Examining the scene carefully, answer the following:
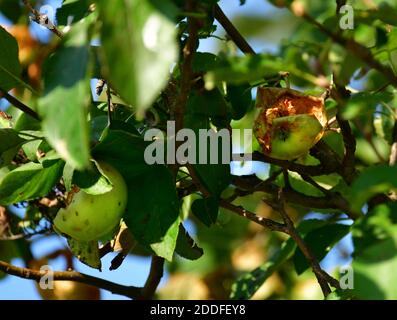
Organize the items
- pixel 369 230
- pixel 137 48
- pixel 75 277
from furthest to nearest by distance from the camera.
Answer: pixel 75 277 → pixel 369 230 → pixel 137 48

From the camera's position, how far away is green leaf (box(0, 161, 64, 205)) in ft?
3.81

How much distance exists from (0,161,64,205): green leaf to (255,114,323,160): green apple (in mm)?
270

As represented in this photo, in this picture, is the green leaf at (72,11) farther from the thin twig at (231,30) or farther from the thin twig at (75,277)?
the thin twig at (75,277)

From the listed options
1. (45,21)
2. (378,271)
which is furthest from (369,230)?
(45,21)

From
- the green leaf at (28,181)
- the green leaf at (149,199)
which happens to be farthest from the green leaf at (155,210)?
the green leaf at (28,181)

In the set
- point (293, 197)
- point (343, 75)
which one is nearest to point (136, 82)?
point (343, 75)

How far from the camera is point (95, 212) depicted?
114 cm

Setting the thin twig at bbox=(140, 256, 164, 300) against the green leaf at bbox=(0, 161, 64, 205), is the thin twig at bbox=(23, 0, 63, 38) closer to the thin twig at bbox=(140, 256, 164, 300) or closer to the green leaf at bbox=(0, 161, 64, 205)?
the green leaf at bbox=(0, 161, 64, 205)

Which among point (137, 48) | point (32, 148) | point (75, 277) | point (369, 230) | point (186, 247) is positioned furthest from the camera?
point (75, 277)

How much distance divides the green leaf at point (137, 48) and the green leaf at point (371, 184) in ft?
0.66

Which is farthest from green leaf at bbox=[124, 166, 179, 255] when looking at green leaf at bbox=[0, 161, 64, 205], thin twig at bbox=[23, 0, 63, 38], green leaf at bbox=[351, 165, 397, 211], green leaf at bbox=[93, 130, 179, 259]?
green leaf at bbox=[351, 165, 397, 211]

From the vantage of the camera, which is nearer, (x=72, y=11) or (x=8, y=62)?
(x=72, y=11)

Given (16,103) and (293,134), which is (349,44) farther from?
(16,103)

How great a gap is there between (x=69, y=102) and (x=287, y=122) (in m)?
0.43
